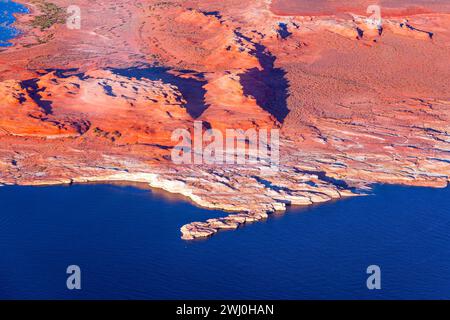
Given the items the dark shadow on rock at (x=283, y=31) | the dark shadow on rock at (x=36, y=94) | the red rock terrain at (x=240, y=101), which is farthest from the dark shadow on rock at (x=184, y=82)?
the dark shadow on rock at (x=283, y=31)

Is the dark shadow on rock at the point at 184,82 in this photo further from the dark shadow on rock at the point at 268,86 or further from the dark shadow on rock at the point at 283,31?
the dark shadow on rock at the point at 283,31

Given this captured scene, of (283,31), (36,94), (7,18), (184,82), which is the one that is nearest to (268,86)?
(184,82)

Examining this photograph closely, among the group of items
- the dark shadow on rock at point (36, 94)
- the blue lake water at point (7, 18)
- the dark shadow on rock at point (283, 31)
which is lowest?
the dark shadow on rock at point (36, 94)

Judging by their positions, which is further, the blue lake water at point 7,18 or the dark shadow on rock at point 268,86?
the blue lake water at point 7,18

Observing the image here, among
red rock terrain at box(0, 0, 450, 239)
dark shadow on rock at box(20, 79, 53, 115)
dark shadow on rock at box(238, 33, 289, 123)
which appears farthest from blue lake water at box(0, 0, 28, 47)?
dark shadow on rock at box(238, 33, 289, 123)

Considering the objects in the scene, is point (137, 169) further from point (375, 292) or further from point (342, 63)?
point (342, 63)

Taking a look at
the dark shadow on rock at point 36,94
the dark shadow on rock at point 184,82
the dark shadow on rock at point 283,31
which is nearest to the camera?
the dark shadow on rock at point 36,94

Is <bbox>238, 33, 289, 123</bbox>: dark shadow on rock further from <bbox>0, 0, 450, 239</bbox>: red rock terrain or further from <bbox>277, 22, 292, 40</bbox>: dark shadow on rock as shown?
<bbox>277, 22, 292, 40</bbox>: dark shadow on rock

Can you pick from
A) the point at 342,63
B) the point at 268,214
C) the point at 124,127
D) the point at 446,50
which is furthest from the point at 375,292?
the point at 446,50
